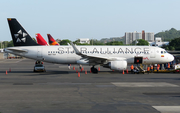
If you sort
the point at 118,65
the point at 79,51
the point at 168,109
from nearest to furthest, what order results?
the point at 168,109, the point at 118,65, the point at 79,51

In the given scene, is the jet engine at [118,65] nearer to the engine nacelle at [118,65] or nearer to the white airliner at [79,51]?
the engine nacelle at [118,65]

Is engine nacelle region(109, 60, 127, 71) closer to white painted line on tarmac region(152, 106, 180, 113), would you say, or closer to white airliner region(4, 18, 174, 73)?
white airliner region(4, 18, 174, 73)

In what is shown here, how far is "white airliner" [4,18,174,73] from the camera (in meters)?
37.9

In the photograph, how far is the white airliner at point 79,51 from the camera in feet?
124

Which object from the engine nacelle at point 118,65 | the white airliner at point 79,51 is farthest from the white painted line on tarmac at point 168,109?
the white airliner at point 79,51

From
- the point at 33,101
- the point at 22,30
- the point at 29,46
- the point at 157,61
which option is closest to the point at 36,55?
the point at 29,46

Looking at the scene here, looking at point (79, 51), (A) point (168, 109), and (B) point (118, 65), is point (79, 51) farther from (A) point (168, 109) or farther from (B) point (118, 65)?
(A) point (168, 109)

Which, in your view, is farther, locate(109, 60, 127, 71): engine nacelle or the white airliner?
the white airliner

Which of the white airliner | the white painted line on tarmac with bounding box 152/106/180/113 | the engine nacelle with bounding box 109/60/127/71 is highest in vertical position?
the white airliner

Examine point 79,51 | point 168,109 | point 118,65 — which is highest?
point 79,51

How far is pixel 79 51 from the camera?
126ft

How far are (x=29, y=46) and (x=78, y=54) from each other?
28.1 feet

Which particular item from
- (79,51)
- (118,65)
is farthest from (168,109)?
(79,51)

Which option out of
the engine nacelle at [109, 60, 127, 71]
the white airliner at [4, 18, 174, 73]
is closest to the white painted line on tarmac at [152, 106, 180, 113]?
the engine nacelle at [109, 60, 127, 71]
